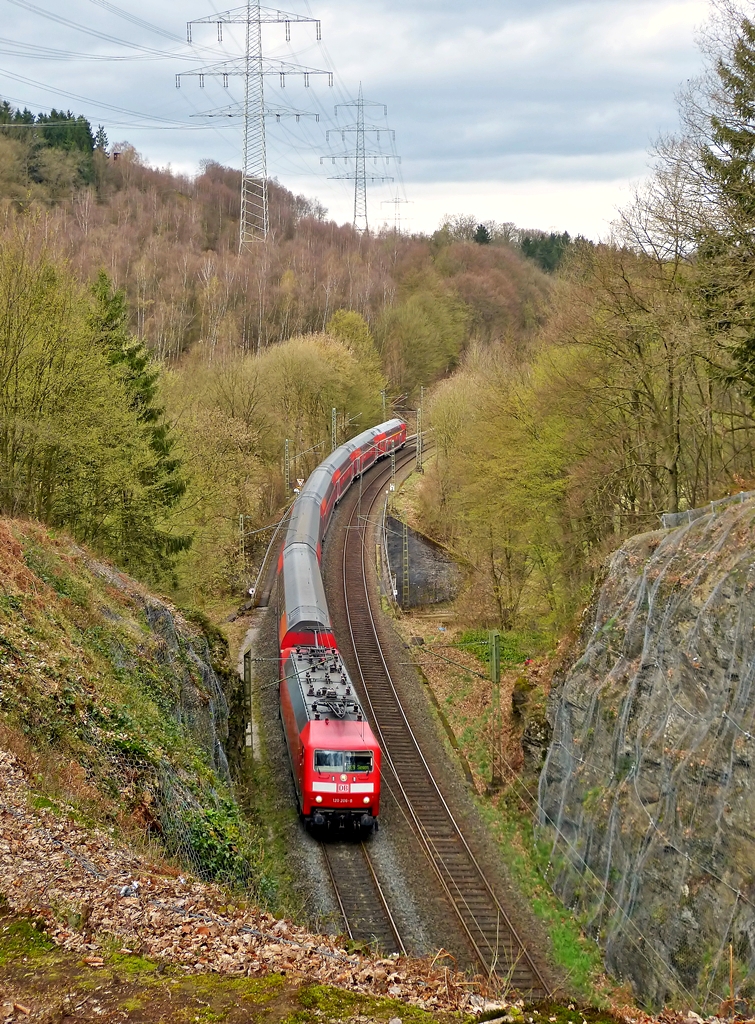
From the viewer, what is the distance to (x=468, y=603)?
33.5m

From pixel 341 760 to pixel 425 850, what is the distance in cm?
289

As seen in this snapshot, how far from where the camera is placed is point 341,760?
59.1 feet

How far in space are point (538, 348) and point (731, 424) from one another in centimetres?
929

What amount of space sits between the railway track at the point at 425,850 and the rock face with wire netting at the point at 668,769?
5.22 feet

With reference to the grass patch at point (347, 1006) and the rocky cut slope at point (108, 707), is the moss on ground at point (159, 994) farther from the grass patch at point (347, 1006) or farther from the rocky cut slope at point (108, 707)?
the rocky cut slope at point (108, 707)

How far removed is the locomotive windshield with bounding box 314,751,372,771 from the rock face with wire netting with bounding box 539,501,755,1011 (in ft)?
14.8

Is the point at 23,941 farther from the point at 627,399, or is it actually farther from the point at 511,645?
the point at 511,645

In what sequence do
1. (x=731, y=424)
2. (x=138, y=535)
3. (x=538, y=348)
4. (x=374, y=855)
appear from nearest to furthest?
(x=374, y=855), (x=731, y=424), (x=138, y=535), (x=538, y=348)

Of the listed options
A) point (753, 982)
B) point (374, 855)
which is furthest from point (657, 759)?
point (374, 855)

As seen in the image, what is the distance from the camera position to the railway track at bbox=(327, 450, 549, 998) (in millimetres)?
14883

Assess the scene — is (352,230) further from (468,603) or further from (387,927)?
(387,927)

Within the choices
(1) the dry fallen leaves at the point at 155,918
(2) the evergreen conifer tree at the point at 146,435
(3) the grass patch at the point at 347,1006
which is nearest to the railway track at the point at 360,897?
(1) the dry fallen leaves at the point at 155,918

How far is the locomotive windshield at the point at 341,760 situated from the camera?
18.0 metres

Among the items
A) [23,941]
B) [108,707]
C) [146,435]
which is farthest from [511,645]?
[23,941]
